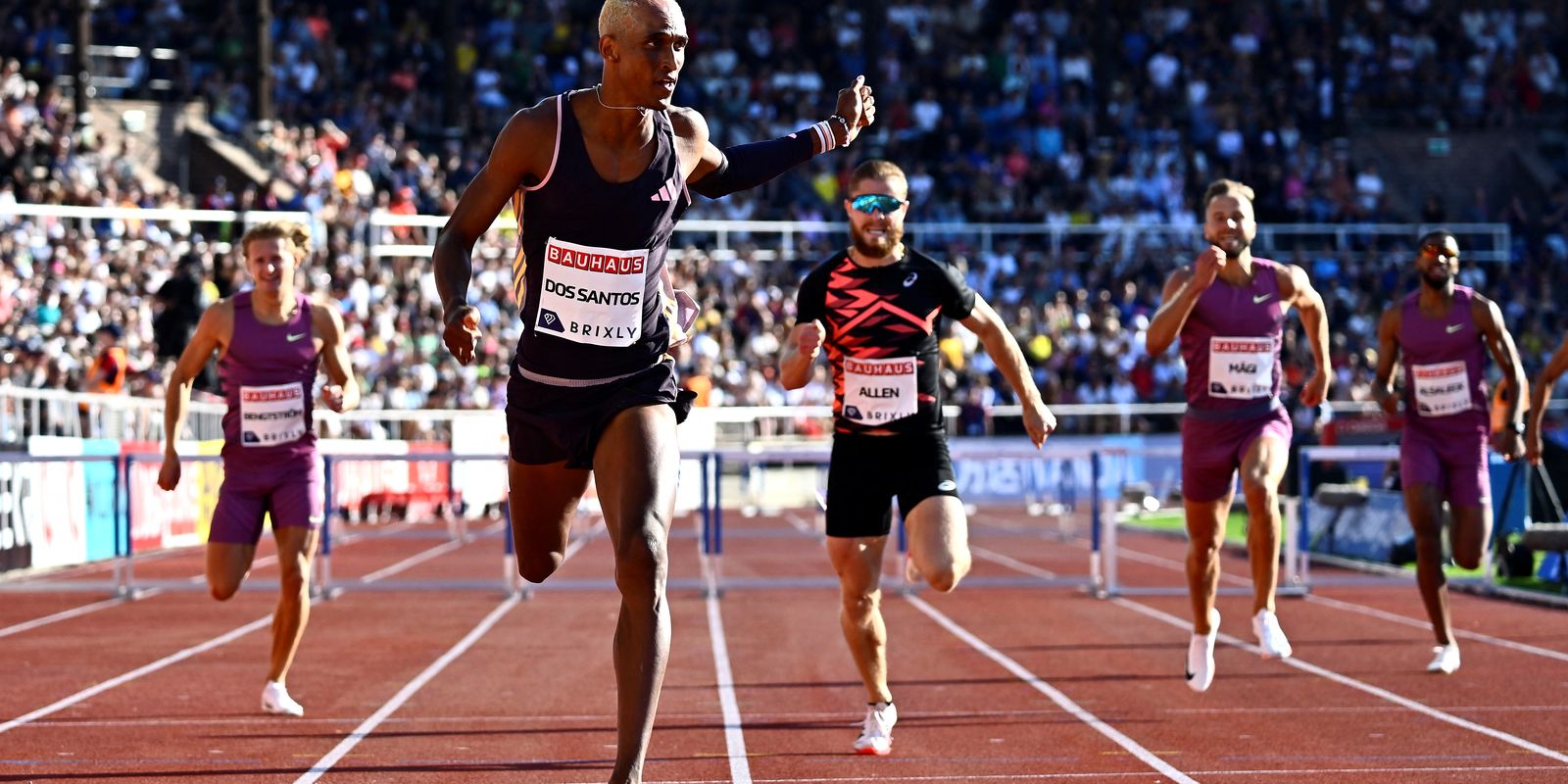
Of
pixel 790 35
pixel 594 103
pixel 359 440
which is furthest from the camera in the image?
pixel 790 35

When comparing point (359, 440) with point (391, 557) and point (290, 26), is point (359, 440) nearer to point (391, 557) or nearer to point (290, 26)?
point (391, 557)

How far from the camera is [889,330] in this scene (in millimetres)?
7492

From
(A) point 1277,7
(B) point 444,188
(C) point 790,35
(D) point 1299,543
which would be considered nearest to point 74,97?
(B) point 444,188

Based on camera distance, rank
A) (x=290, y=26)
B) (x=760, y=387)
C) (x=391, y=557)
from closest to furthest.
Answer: (x=391, y=557), (x=760, y=387), (x=290, y=26)

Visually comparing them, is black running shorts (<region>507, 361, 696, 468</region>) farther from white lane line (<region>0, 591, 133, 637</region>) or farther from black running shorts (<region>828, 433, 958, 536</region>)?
white lane line (<region>0, 591, 133, 637</region>)

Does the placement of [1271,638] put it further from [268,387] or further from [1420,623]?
[1420,623]

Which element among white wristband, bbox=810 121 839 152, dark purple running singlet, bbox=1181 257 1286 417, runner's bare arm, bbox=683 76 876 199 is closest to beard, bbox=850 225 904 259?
runner's bare arm, bbox=683 76 876 199

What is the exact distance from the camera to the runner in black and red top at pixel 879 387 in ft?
24.1

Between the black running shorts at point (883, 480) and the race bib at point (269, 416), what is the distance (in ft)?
8.37

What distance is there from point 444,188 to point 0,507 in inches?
607

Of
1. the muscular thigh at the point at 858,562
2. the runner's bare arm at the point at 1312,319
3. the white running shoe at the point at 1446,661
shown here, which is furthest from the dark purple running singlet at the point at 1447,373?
the muscular thigh at the point at 858,562

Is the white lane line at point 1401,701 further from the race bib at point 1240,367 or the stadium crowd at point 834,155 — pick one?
the stadium crowd at point 834,155

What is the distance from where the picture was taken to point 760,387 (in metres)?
28.1

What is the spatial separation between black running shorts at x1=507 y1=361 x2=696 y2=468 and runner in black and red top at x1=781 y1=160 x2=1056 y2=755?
1885 millimetres
